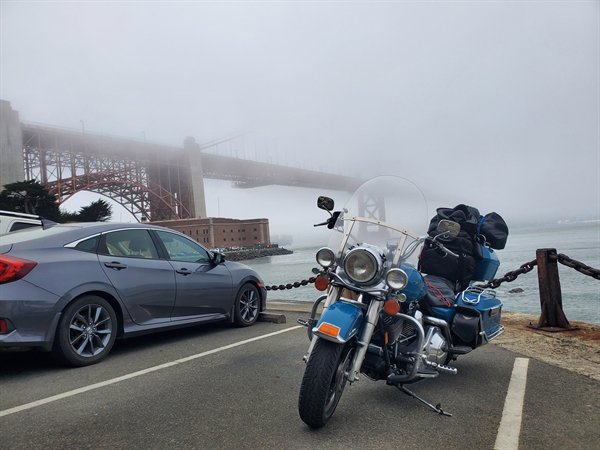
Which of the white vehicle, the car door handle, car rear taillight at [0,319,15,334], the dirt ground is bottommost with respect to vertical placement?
the dirt ground

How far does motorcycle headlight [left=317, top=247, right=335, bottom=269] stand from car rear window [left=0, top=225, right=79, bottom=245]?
8.68 ft

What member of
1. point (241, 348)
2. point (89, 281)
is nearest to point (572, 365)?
point (241, 348)

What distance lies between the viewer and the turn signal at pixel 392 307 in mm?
2742

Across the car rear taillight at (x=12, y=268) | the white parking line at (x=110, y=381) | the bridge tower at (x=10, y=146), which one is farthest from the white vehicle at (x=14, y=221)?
the bridge tower at (x=10, y=146)

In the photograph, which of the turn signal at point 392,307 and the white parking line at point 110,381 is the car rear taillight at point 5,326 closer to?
the white parking line at point 110,381

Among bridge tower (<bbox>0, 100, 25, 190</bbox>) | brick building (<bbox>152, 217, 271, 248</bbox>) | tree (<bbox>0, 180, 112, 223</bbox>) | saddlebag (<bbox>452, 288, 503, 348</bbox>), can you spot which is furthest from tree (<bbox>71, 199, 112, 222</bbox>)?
saddlebag (<bbox>452, 288, 503, 348</bbox>)

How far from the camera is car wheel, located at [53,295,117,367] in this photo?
392 centimetres

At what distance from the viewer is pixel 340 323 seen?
2654 mm

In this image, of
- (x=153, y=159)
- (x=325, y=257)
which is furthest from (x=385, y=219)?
(x=153, y=159)

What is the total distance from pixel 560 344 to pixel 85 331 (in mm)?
4521

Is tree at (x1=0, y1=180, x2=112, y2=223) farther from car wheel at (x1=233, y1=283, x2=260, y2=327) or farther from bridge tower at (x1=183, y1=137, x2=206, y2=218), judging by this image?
bridge tower at (x1=183, y1=137, x2=206, y2=218)

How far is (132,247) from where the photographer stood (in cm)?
481

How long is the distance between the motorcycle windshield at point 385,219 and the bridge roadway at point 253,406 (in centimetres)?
101

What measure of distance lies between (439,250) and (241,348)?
7.69ft
